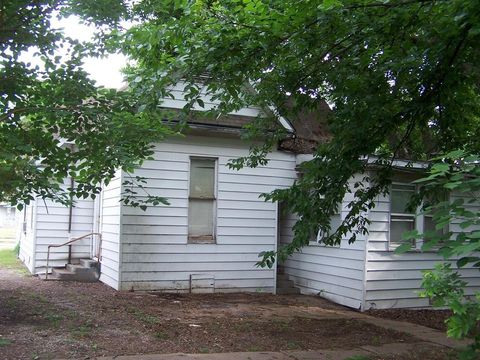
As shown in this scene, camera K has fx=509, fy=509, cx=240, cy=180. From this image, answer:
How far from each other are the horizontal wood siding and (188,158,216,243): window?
2.43 meters

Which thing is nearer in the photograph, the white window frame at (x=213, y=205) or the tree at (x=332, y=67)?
the tree at (x=332, y=67)

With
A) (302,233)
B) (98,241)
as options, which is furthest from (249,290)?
(302,233)

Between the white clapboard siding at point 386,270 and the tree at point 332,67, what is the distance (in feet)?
11.6

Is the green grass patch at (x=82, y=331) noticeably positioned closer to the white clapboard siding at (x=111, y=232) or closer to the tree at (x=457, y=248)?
the white clapboard siding at (x=111, y=232)

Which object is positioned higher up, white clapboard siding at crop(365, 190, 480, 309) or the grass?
white clapboard siding at crop(365, 190, 480, 309)

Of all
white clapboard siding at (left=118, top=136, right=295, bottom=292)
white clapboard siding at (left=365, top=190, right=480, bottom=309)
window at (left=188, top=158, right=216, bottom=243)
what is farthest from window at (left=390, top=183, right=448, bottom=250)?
window at (left=188, top=158, right=216, bottom=243)

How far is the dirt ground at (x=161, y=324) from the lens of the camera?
646cm

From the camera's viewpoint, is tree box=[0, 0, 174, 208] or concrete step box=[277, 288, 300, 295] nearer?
tree box=[0, 0, 174, 208]

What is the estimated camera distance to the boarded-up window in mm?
11102

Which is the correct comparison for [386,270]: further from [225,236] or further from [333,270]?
[225,236]

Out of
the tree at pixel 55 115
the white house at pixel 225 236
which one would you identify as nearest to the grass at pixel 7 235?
the white house at pixel 225 236

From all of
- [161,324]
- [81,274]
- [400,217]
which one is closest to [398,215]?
[400,217]

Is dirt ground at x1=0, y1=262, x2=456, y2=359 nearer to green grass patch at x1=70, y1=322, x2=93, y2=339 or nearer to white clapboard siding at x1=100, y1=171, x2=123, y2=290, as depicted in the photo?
green grass patch at x1=70, y1=322, x2=93, y2=339

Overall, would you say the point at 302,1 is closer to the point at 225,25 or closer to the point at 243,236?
the point at 225,25
